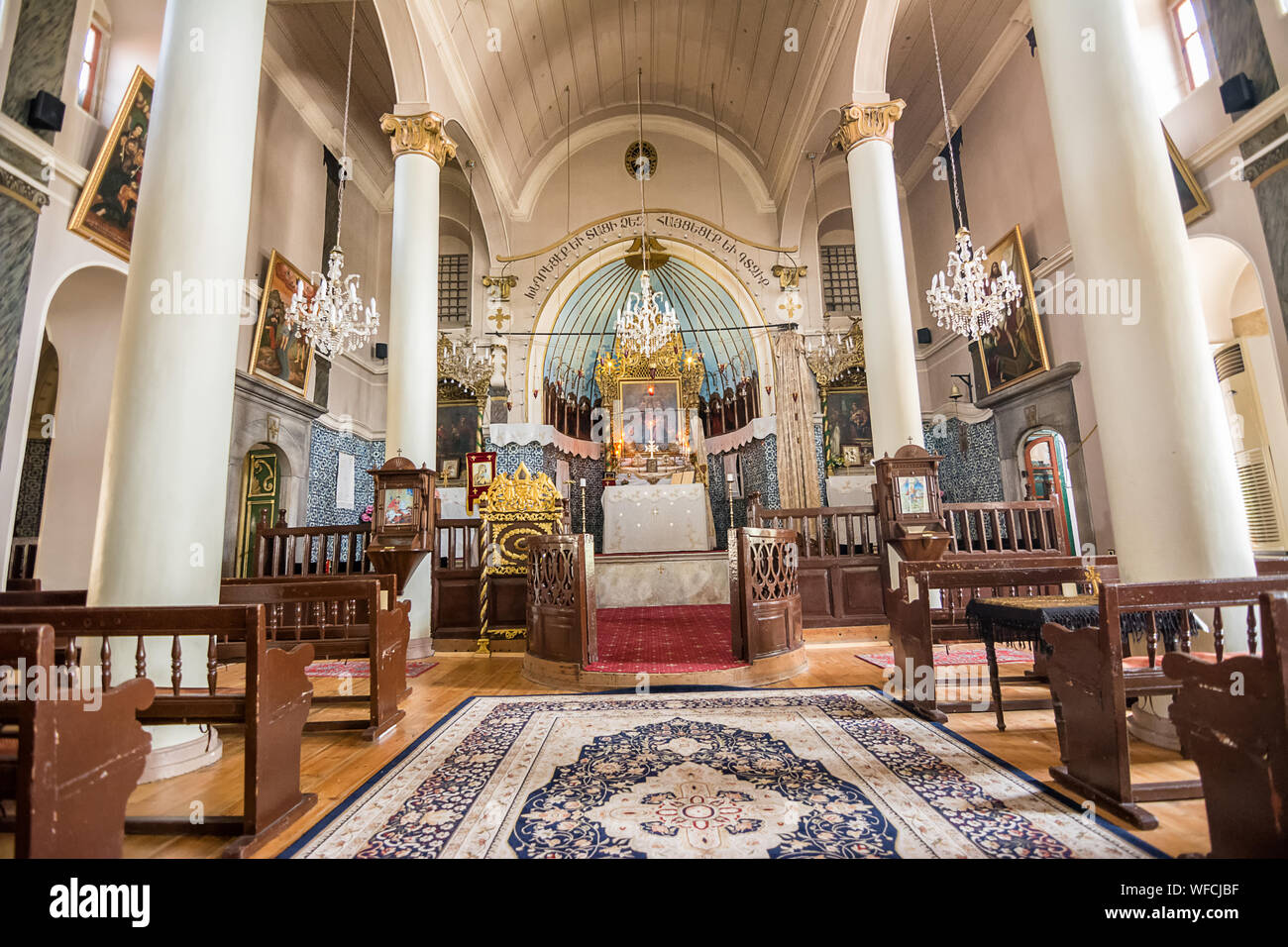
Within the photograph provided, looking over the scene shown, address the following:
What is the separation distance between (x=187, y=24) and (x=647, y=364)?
936 cm

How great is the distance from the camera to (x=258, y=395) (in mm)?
8094

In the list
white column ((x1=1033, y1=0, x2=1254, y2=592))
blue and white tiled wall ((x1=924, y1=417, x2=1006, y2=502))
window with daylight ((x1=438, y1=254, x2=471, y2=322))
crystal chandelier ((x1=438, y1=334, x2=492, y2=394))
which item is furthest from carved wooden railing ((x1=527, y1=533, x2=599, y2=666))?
window with daylight ((x1=438, y1=254, x2=471, y2=322))

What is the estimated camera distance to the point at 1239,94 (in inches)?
216

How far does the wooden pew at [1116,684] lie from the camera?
6.75ft

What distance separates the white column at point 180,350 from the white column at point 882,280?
6002 mm

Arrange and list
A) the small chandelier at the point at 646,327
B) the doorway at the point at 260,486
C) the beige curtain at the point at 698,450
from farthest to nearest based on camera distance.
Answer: the beige curtain at the point at 698,450 → the small chandelier at the point at 646,327 → the doorway at the point at 260,486

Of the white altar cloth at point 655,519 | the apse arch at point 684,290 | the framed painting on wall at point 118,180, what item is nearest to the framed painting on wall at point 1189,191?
the apse arch at point 684,290

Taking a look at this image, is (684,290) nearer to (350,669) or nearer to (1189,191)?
(1189,191)

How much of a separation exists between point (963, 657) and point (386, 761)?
4416 mm

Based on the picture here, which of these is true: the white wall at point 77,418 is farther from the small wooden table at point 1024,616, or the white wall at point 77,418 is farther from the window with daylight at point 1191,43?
the window with daylight at point 1191,43

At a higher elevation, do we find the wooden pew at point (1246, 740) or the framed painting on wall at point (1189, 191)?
the framed painting on wall at point (1189, 191)

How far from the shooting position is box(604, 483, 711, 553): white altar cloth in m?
10.0

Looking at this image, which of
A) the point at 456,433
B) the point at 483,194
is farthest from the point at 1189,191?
the point at 456,433

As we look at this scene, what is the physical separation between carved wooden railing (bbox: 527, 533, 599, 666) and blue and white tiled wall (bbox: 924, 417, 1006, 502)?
765cm
